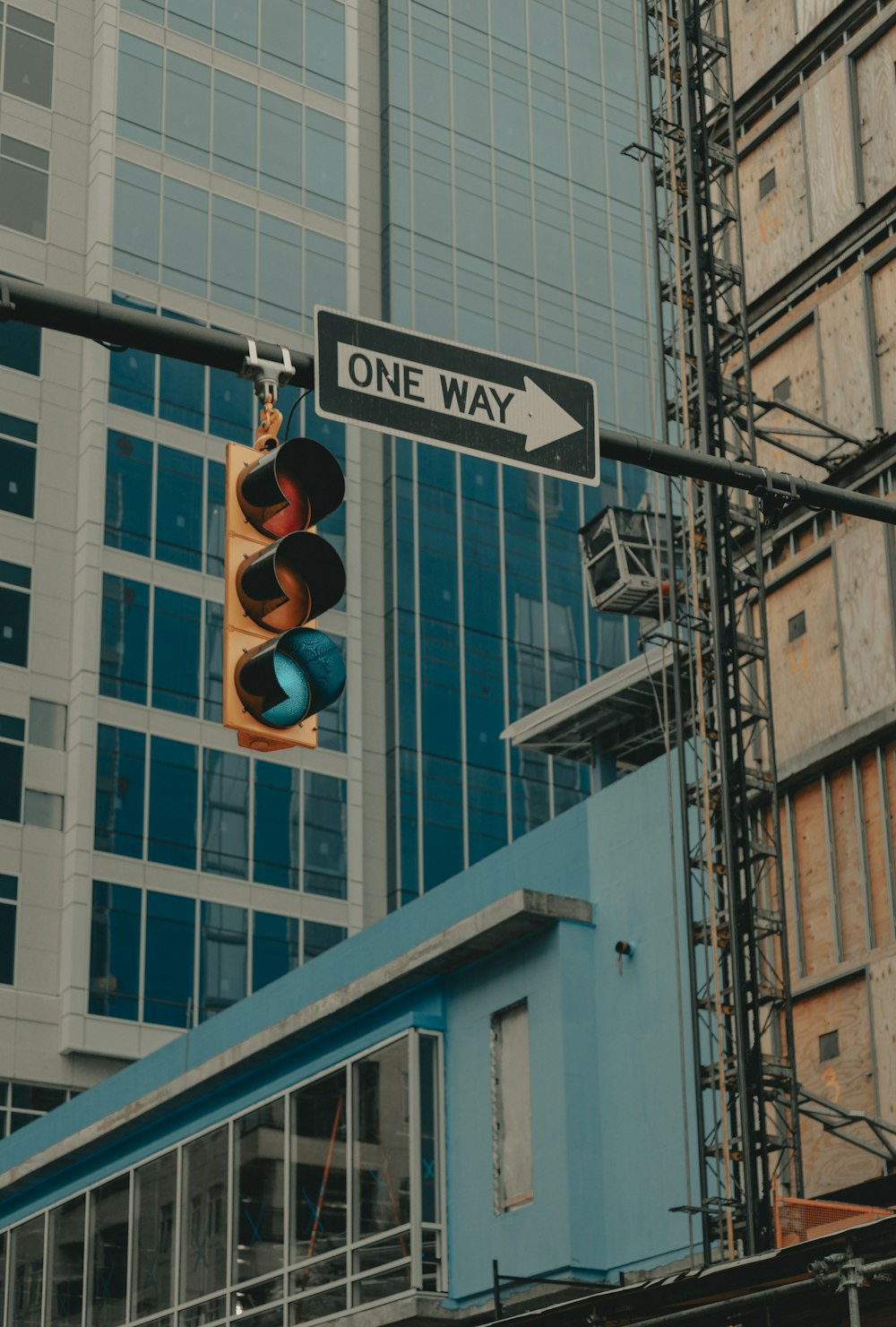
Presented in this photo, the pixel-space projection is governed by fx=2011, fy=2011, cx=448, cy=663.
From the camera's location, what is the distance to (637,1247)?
2267 cm

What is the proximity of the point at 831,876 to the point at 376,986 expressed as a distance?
6.38 m

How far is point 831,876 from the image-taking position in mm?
23219

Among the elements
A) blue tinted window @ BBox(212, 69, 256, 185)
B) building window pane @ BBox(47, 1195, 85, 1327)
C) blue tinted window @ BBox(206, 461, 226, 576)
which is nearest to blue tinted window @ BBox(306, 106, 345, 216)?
blue tinted window @ BBox(212, 69, 256, 185)

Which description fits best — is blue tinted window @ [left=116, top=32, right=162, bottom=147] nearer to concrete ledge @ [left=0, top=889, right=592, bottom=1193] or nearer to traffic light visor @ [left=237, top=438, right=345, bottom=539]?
concrete ledge @ [left=0, top=889, right=592, bottom=1193]

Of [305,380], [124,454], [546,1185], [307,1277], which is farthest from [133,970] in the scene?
[305,380]

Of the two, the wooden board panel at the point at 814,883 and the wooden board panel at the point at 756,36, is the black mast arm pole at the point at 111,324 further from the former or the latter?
the wooden board panel at the point at 756,36

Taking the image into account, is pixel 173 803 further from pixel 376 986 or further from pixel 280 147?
pixel 376 986

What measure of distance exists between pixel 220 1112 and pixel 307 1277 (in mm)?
3859

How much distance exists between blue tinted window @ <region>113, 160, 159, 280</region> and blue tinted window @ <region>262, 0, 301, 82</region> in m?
6.31

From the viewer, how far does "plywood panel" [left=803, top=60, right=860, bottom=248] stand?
25812 mm

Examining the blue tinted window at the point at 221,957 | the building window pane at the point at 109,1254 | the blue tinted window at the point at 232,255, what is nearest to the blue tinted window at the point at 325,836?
the blue tinted window at the point at 221,957

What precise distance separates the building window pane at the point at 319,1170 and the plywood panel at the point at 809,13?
1532 centimetres

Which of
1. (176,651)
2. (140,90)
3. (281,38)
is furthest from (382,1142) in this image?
(281,38)

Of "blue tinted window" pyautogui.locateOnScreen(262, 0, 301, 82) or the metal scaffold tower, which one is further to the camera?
"blue tinted window" pyautogui.locateOnScreen(262, 0, 301, 82)
